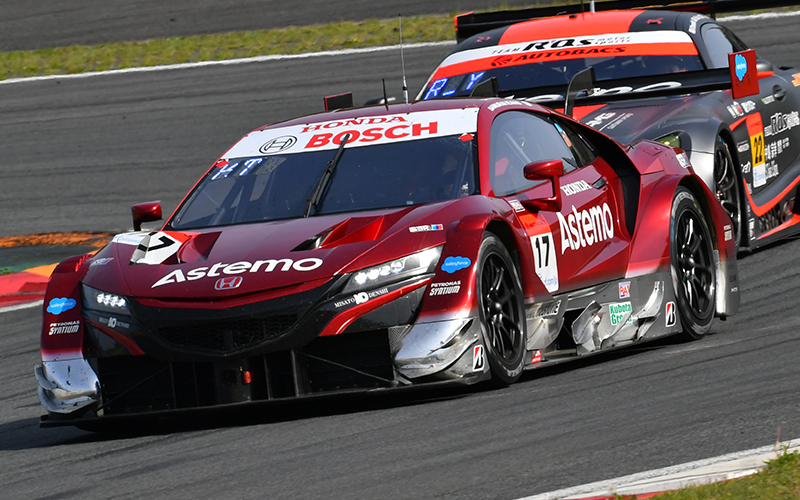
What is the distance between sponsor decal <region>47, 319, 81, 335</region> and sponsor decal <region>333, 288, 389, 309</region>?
118cm

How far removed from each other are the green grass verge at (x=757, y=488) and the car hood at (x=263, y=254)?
2003 mm

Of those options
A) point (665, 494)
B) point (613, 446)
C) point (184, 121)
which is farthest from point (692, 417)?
point (184, 121)

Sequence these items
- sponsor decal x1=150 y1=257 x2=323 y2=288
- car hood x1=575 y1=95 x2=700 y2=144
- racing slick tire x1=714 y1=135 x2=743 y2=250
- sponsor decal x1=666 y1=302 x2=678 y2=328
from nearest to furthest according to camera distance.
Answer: sponsor decal x1=150 y1=257 x2=323 y2=288
sponsor decal x1=666 y1=302 x2=678 y2=328
car hood x1=575 y1=95 x2=700 y2=144
racing slick tire x1=714 y1=135 x2=743 y2=250

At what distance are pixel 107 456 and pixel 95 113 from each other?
486 inches

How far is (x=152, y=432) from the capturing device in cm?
573

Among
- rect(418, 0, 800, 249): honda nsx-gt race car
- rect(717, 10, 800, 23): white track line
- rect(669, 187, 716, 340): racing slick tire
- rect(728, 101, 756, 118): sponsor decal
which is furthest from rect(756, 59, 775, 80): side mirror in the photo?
rect(717, 10, 800, 23): white track line

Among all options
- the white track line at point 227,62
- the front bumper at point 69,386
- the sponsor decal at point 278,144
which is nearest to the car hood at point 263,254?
the front bumper at point 69,386

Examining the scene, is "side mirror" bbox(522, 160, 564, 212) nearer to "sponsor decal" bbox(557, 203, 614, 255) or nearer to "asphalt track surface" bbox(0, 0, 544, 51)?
"sponsor decal" bbox(557, 203, 614, 255)

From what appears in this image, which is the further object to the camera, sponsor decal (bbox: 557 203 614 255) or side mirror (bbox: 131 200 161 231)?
side mirror (bbox: 131 200 161 231)

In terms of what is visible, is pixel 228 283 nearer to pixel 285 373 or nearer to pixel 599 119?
pixel 285 373

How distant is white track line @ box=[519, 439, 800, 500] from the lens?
3.88 metres

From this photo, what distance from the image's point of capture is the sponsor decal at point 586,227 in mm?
6496

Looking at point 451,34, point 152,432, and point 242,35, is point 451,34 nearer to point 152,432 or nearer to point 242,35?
point 242,35

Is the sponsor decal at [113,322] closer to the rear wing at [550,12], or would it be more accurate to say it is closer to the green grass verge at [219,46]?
the rear wing at [550,12]
